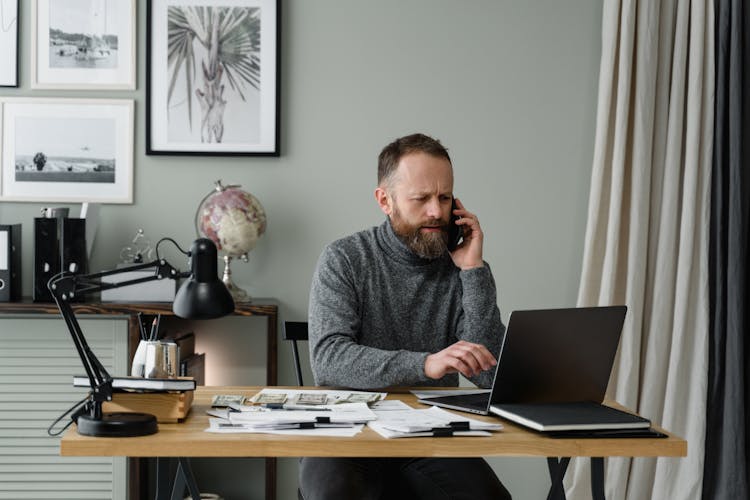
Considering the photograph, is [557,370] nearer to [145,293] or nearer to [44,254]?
[145,293]

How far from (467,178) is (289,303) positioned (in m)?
0.86

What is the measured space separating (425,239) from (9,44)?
2015 millimetres

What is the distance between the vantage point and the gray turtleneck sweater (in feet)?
7.20

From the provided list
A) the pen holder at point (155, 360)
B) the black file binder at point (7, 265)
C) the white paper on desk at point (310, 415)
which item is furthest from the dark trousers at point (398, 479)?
the black file binder at point (7, 265)

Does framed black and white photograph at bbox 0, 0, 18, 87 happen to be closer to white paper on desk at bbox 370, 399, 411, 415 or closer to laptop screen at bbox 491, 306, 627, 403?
white paper on desk at bbox 370, 399, 411, 415

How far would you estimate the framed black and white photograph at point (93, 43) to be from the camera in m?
3.35

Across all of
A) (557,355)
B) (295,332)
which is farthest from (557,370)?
(295,332)

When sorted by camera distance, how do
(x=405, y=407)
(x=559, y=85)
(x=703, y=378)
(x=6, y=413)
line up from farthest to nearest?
(x=559, y=85), (x=703, y=378), (x=6, y=413), (x=405, y=407)

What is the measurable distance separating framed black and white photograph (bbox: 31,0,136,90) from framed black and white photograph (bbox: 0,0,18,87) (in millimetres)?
82

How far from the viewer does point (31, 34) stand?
335 cm

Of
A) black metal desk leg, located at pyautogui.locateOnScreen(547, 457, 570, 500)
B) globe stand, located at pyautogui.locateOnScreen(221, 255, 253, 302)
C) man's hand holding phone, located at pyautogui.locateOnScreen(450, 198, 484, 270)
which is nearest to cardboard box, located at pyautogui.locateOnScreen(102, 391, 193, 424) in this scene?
black metal desk leg, located at pyautogui.locateOnScreen(547, 457, 570, 500)

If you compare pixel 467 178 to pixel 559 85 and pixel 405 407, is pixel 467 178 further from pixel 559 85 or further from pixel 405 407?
pixel 405 407

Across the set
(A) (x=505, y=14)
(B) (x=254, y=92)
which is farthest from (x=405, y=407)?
(A) (x=505, y=14)

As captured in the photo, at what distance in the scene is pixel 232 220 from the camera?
311 cm
